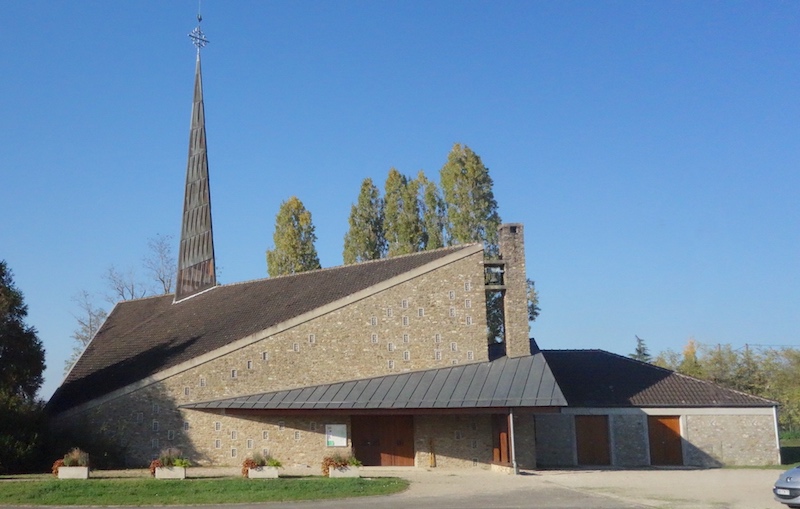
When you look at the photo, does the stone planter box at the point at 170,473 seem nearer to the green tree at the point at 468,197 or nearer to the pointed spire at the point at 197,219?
the pointed spire at the point at 197,219

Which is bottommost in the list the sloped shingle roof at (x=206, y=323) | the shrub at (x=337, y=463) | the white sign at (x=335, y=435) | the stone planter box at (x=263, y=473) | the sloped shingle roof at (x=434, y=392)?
the stone planter box at (x=263, y=473)

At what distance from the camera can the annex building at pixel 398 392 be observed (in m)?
24.1

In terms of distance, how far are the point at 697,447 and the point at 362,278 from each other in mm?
13258

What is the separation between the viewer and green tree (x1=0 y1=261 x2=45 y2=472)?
2236 cm

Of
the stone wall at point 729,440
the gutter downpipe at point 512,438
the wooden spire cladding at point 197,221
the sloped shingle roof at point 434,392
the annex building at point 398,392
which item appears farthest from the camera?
the wooden spire cladding at point 197,221

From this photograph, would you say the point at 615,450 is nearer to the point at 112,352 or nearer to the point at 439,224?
the point at 439,224

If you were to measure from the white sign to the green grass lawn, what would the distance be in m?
5.00

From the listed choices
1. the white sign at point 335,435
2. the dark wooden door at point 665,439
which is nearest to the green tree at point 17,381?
the white sign at point 335,435

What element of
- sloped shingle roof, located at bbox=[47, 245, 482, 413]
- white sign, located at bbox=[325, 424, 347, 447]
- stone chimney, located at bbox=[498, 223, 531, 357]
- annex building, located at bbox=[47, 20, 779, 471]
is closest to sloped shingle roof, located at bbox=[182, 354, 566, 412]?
annex building, located at bbox=[47, 20, 779, 471]

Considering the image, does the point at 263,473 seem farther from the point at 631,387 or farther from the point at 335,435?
the point at 631,387

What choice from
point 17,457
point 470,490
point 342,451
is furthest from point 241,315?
point 470,490

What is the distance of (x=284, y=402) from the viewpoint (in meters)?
24.1

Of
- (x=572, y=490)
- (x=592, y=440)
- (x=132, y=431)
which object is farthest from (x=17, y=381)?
(x=592, y=440)

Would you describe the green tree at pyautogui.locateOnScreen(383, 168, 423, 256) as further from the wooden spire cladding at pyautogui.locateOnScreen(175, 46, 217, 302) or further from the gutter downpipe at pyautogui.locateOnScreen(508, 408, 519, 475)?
the gutter downpipe at pyautogui.locateOnScreen(508, 408, 519, 475)
